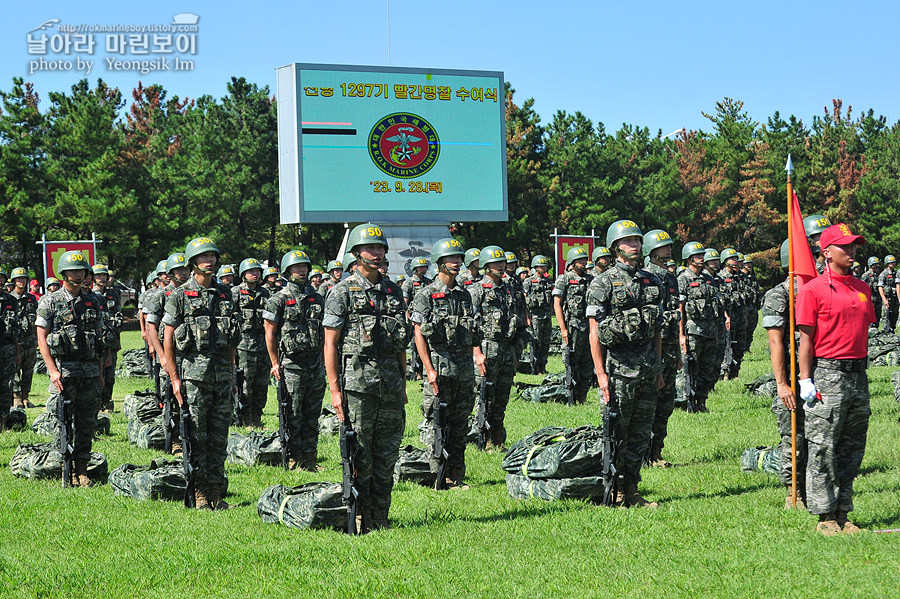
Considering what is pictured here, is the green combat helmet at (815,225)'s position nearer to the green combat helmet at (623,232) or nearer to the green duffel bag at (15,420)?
the green combat helmet at (623,232)

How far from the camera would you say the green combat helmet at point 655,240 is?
10.1 meters

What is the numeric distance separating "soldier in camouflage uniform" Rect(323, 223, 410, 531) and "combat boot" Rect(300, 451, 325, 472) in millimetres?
2971

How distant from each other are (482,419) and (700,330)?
438 cm

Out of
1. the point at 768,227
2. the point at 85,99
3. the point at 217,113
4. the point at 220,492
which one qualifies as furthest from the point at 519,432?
the point at 768,227

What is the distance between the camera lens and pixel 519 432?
12.2 meters

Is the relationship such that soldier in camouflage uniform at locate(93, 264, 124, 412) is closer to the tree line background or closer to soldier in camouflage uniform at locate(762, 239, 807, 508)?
soldier in camouflage uniform at locate(762, 239, 807, 508)

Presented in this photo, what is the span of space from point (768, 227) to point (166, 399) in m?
49.3

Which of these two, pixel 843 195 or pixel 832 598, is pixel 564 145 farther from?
pixel 832 598

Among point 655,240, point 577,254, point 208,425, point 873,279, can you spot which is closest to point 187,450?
point 208,425

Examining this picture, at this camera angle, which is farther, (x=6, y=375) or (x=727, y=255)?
(x=727, y=255)

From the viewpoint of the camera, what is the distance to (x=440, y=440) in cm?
886

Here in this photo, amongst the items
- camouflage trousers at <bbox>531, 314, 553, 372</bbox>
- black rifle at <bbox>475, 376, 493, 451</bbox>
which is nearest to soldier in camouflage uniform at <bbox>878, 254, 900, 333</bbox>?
camouflage trousers at <bbox>531, 314, 553, 372</bbox>

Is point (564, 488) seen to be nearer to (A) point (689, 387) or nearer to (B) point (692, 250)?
(A) point (689, 387)

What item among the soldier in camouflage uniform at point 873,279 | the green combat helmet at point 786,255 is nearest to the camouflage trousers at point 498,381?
the green combat helmet at point 786,255
